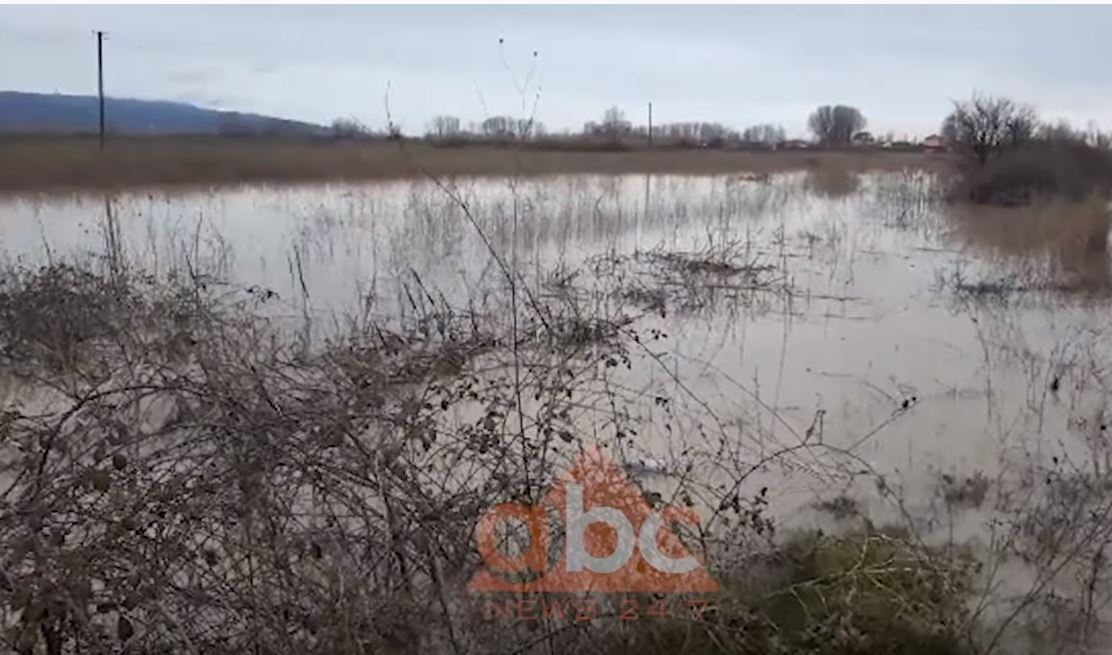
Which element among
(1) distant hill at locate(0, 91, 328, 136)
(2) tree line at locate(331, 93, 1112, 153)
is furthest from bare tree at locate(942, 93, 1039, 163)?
(1) distant hill at locate(0, 91, 328, 136)

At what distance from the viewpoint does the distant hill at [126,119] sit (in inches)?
520

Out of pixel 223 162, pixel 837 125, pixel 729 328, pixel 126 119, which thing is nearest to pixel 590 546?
pixel 729 328

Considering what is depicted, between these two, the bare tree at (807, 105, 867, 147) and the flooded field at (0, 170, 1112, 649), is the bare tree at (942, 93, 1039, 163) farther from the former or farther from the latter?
the bare tree at (807, 105, 867, 147)

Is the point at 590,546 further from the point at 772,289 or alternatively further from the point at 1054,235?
the point at 1054,235

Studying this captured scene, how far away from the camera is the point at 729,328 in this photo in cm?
787

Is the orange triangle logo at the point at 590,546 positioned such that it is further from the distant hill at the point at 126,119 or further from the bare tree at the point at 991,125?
the bare tree at the point at 991,125

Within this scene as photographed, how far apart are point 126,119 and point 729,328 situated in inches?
636

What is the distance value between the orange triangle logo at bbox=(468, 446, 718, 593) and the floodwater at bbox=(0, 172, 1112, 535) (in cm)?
129

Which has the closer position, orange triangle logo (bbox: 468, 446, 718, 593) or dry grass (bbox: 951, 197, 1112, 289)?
orange triangle logo (bbox: 468, 446, 718, 593)

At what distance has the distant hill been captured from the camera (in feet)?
43.4

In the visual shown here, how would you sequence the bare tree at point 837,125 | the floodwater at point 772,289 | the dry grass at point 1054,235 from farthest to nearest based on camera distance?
the bare tree at point 837,125 < the dry grass at point 1054,235 < the floodwater at point 772,289

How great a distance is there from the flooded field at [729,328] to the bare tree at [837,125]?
2912 centimetres

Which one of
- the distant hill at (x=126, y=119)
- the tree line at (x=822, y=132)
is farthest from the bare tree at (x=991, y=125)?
the distant hill at (x=126, y=119)

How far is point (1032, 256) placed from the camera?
1200cm
